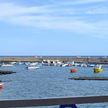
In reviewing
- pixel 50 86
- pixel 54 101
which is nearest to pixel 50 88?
pixel 50 86

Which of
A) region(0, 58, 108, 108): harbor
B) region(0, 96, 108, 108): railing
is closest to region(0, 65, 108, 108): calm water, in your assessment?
region(0, 58, 108, 108): harbor

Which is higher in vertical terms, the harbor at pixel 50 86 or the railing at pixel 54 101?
the railing at pixel 54 101

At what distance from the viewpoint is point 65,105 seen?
401cm

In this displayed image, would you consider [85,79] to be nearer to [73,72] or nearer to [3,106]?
[73,72]

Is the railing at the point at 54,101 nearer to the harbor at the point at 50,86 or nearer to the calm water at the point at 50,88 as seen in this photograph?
the harbor at the point at 50,86

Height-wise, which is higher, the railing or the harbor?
the railing

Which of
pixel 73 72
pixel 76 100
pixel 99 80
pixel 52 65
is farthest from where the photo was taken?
pixel 52 65

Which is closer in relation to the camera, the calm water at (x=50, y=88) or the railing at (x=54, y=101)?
the railing at (x=54, y=101)

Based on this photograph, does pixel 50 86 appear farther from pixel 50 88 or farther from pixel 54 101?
pixel 54 101

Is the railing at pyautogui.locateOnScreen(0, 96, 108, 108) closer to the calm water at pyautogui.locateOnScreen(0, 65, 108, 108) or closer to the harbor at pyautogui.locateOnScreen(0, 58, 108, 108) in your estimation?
the harbor at pyautogui.locateOnScreen(0, 58, 108, 108)

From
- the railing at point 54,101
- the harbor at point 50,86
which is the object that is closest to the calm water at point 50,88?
the harbor at point 50,86

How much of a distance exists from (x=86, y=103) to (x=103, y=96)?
223 mm

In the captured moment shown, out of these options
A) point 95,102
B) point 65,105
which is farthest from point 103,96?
A: point 65,105

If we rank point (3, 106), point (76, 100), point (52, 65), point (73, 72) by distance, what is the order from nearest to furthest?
point (3, 106) < point (76, 100) < point (73, 72) < point (52, 65)
